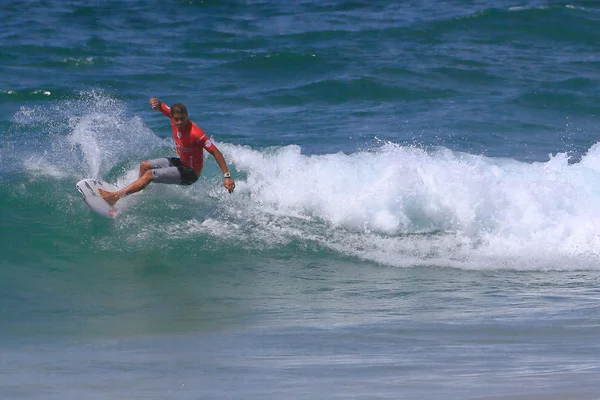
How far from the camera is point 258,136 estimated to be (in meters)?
14.1

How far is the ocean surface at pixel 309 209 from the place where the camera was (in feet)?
19.8

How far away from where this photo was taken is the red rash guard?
9375 millimetres

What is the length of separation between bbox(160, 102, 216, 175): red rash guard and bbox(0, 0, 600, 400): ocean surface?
1023 mm

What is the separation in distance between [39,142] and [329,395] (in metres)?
9.00

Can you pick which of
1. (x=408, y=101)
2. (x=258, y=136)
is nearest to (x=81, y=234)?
(x=258, y=136)

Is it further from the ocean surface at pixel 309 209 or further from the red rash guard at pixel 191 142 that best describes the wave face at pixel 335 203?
the red rash guard at pixel 191 142

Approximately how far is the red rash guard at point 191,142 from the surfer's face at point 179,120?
0.06m

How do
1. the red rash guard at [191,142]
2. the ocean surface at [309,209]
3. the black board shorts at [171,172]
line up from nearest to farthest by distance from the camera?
the ocean surface at [309,209]
the red rash guard at [191,142]
the black board shorts at [171,172]

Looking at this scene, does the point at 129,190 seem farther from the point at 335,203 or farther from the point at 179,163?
the point at 335,203

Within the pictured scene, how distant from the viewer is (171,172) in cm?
970

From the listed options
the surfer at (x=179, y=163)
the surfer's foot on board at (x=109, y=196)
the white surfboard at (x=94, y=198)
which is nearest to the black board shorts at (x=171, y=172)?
the surfer at (x=179, y=163)

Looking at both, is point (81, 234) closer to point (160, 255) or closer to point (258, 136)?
point (160, 255)

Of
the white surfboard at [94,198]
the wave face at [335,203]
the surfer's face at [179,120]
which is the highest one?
the surfer's face at [179,120]

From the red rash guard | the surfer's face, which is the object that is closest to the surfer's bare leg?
the red rash guard
